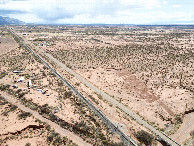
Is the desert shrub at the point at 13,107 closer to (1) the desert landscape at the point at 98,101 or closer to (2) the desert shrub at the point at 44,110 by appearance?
(1) the desert landscape at the point at 98,101

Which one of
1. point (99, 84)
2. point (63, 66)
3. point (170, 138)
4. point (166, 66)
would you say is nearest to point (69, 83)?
point (99, 84)

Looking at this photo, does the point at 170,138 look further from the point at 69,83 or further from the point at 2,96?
the point at 2,96

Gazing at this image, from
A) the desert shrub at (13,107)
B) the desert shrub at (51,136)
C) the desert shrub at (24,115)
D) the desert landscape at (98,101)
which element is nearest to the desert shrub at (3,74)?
the desert landscape at (98,101)

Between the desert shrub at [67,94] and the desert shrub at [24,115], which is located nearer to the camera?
the desert shrub at [24,115]

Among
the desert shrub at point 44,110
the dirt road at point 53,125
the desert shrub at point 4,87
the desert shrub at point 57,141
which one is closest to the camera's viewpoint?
the desert shrub at point 57,141

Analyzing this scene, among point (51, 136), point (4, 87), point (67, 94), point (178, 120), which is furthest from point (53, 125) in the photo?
point (178, 120)

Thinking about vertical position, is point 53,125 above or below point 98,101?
below

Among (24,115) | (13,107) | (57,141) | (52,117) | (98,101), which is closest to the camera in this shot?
(57,141)

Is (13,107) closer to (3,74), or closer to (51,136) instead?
(51,136)
